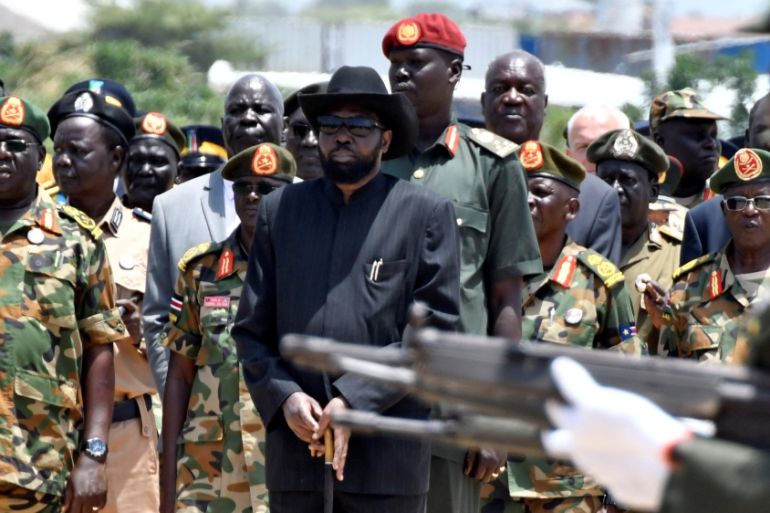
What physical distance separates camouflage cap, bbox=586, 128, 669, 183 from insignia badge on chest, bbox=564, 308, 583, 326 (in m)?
1.75

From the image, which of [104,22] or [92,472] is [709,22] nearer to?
[104,22]

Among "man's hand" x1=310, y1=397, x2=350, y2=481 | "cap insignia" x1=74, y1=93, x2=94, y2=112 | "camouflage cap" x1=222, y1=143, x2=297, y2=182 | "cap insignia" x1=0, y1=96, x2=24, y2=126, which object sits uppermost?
"cap insignia" x1=74, y1=93, x2=94, y2=112

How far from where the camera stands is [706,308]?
7.38 metres

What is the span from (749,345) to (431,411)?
9.05 ft

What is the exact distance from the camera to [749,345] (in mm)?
3326

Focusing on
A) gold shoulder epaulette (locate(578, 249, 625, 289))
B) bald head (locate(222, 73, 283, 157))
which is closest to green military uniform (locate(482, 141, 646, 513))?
gold shoulder epaulette (locate(578, 249, 625, 289))

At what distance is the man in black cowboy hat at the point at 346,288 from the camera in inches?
226

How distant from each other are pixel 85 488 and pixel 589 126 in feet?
15.4

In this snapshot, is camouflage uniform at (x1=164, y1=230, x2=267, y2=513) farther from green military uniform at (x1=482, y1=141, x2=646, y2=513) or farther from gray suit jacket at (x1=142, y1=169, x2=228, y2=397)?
green military uniform at (x1=482, y1=141, x2=646, y2=513)

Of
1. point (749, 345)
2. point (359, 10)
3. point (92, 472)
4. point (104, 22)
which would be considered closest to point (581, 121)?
point (92, 472)

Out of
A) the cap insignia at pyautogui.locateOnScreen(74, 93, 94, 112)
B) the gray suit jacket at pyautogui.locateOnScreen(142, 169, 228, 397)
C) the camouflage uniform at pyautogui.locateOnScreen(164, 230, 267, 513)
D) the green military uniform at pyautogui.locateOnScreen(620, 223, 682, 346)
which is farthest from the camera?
the green military uniform at pyautogui.locateOnScreen(620, 223, 682, 346)

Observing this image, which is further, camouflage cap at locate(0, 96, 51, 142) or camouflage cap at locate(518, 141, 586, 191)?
camouflage cap at locate(518, 141, 586, 191)

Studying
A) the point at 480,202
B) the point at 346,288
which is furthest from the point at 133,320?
the point at 346,288

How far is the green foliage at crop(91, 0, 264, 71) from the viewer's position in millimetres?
60438
